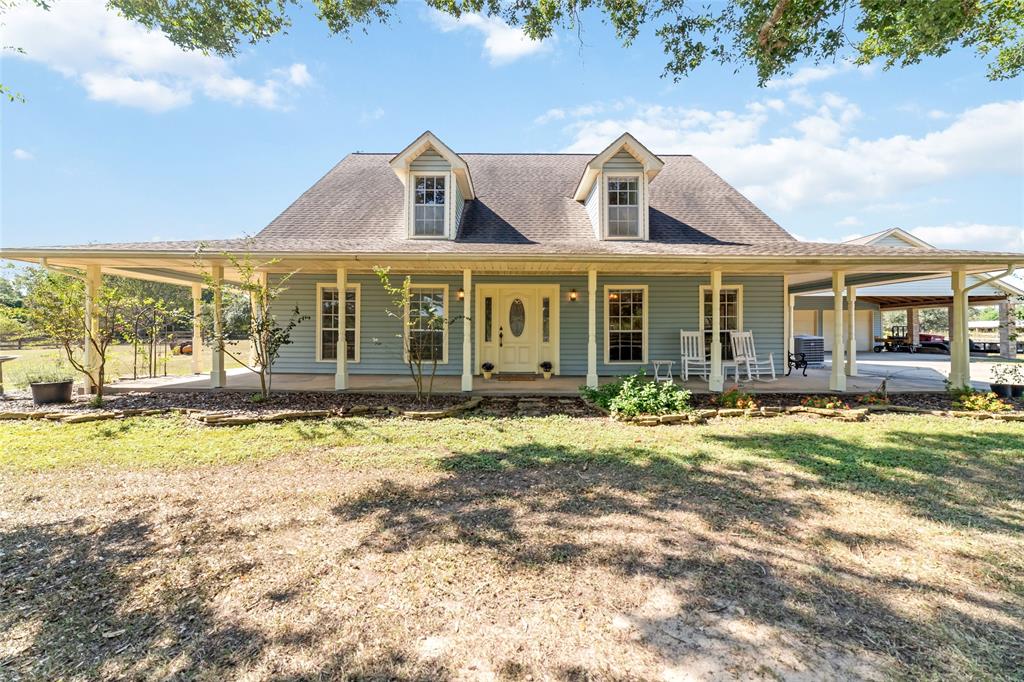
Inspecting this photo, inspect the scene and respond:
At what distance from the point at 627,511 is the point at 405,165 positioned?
8593 millimetres

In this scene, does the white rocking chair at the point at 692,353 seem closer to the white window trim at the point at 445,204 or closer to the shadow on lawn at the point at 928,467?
the shadow on lawn at the point at 928,467

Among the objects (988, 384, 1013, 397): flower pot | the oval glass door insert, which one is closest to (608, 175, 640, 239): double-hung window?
the oval glass door insert

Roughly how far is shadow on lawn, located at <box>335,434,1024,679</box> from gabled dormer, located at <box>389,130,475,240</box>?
247 inches

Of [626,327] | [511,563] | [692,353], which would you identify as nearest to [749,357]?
[692,353]

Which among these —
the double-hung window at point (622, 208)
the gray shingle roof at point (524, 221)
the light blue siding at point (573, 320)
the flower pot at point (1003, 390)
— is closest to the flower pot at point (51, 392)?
the gray shingle roof at point (524, 221)

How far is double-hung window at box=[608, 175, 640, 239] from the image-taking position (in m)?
9.70

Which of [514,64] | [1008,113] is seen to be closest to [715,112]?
[514,64]

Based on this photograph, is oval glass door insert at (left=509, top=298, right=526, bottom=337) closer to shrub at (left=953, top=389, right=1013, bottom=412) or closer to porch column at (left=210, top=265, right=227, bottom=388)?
porch column at (left=210, top=265, right=227, bottom=388)

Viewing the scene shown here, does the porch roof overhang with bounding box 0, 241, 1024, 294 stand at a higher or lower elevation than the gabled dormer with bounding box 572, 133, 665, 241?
lower

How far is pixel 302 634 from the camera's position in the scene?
197 centimetres

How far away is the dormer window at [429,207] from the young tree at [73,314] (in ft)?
17.5

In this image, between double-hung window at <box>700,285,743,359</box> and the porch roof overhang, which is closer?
the porch roof overhang

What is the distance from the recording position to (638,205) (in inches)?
380

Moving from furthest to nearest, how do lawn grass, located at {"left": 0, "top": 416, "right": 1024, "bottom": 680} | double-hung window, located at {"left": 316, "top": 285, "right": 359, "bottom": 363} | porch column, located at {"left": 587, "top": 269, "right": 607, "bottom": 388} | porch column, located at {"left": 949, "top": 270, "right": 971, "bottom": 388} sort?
double-hung window, located at {"left": 316, "top": 285, "right": 359, "bottom": 363}, porch column, located at {"left": 949, "top": 270, "right": 971, "bottom": 388}, porch column, located at {"left": 587, "top": 269, "right": 607, "bottom": 388}, lawn grass, located at {"left": 0, "top": 416, "right": 1024, "bottom": 680}
